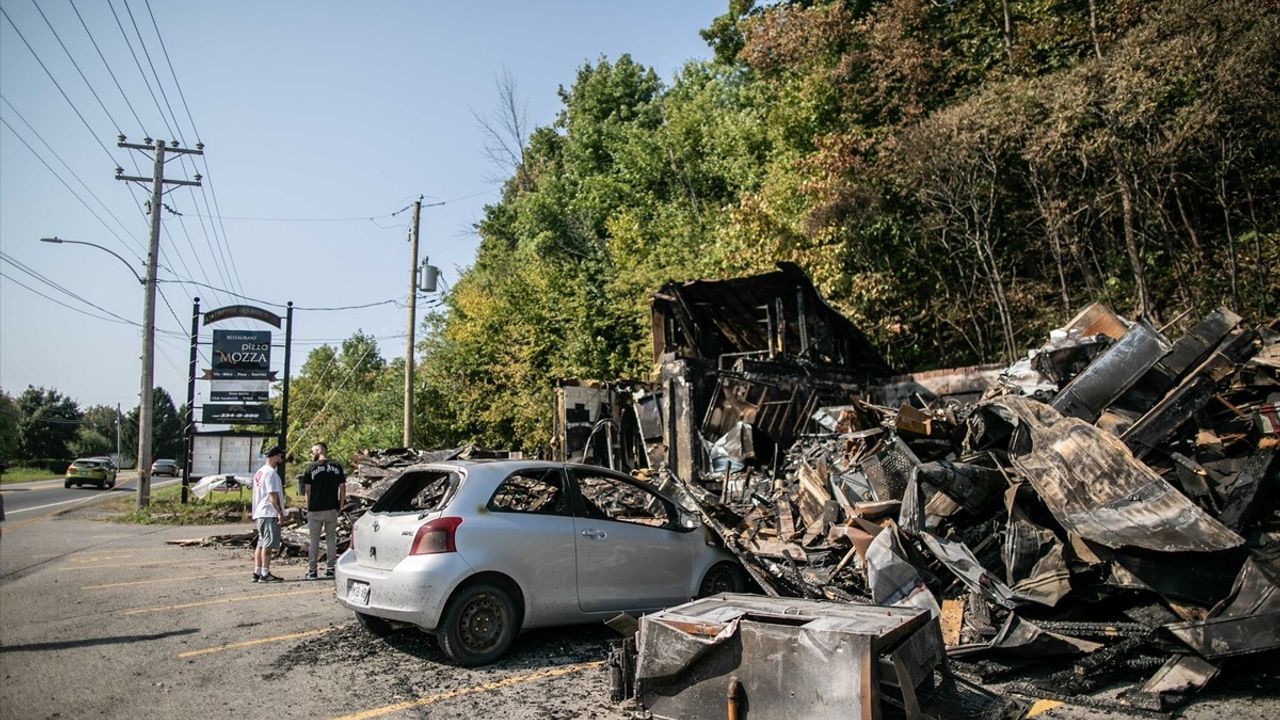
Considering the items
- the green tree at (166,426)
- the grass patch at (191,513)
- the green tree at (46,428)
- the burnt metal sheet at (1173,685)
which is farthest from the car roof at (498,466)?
the green tree at (166,426)

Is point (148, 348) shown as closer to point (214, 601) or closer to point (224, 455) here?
point (224, 455)

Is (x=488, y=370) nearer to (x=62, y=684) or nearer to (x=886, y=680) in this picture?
(x=62, y=684)

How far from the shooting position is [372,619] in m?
6.54

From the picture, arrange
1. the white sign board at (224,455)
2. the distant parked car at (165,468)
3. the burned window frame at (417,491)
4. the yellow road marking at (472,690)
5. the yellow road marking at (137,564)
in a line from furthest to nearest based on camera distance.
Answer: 1. the distant parked car at (165,468)
2. the white sign board at (224,455)
3. the yellow road marking at (137,564)
4. the burned window frame at (417,491)
5. the yellow road marking at (472,690)

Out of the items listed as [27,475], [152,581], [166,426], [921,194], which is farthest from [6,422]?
[166,426]

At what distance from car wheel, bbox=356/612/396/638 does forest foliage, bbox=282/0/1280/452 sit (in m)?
13.2

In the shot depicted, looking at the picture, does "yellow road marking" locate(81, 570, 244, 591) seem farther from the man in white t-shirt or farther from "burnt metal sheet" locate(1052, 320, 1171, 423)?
"burnt metal sheet" locate(1052, 320, 1171, 423)

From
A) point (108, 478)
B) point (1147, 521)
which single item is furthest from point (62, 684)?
point (108, 478)

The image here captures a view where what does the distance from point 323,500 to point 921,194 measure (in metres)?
14.0

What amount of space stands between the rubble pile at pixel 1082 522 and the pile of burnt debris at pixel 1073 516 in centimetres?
2

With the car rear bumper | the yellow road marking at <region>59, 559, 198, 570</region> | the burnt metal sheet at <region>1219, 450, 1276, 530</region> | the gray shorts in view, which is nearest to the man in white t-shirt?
the gray shorts

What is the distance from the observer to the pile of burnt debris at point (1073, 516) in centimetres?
530

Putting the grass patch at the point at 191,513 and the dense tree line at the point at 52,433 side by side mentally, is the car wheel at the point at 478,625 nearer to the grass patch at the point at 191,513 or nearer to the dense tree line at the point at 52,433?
the grass patch at the point at 191,513

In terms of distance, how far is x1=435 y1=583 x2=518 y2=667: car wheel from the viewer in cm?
564
